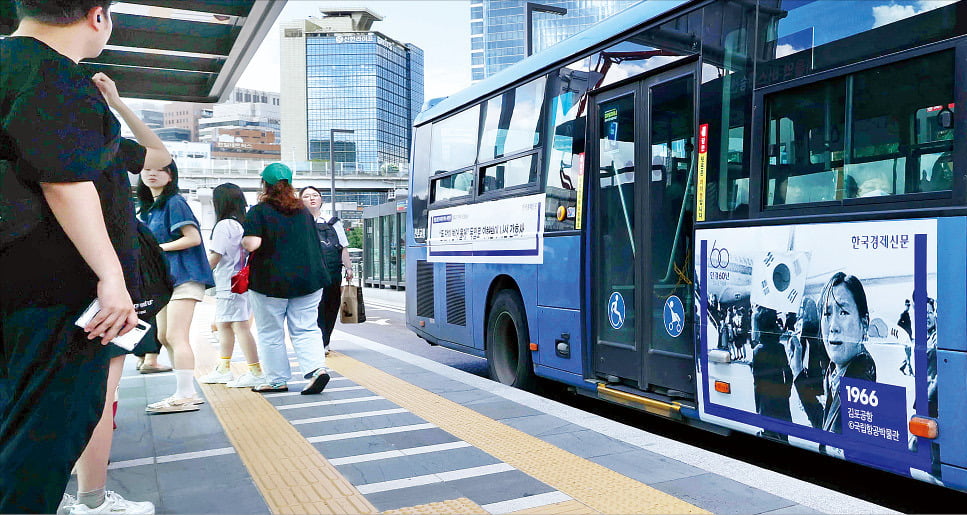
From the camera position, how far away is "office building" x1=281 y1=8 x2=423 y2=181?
11700cm

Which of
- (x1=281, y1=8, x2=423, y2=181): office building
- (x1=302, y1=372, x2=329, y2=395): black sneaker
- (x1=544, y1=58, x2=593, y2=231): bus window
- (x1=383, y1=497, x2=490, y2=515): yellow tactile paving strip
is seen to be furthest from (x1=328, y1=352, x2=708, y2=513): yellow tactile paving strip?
(x1=281, y1=8, x2=423, y2=181): office building

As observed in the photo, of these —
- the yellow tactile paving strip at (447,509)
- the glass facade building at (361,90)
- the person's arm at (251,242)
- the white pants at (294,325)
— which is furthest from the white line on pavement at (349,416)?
the glass facade building at (361,90)

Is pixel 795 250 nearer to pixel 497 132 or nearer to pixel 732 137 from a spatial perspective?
pixel 732 137

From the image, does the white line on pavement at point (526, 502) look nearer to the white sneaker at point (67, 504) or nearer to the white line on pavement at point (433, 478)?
the white line on pavement at point (433, 478)

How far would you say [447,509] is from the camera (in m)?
3.65

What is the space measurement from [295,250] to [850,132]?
14.0 feet

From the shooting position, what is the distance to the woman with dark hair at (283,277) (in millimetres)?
6418

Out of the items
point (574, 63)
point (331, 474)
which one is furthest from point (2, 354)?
point (574, 63)

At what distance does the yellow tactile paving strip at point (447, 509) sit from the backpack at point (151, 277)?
4.79 ft

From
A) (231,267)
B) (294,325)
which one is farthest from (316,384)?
(231,267)

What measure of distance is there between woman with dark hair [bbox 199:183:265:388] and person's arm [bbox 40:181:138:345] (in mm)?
4783

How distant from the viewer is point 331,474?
4281 mm

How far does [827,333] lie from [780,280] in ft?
1.42

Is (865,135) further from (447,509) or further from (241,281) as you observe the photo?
(241,281)
